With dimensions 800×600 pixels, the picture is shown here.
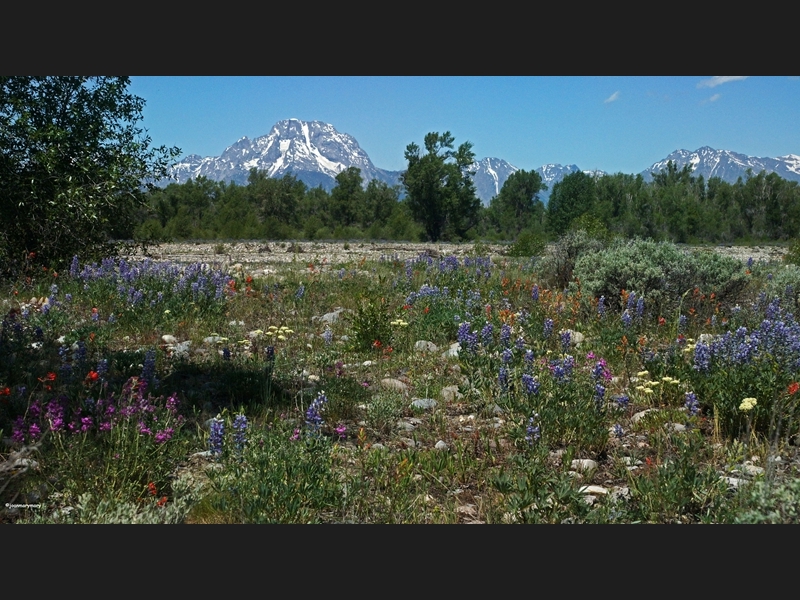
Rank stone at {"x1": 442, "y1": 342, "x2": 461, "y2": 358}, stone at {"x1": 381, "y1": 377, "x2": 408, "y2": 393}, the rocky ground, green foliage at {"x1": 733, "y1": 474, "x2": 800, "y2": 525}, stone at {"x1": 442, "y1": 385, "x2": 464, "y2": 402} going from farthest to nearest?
1. the rocky ground
2. stone at {"x1": 442, "y1": 342, "x2": 461, "y2": 358}
3. stone at {"x1": 381, "y1": 377, "x2": 408, "y2": 393}
4. stone at {"x1": 442, "y1": 385, "x2": 464, "y2": 402}
5. green foliage at {"x1": 733, "y1": 474, "x2": 800, "y2": 525}

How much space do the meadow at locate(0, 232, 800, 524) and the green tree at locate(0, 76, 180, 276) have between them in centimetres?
102

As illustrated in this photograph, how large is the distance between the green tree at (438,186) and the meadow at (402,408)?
47210 mm

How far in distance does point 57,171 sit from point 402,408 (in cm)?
362

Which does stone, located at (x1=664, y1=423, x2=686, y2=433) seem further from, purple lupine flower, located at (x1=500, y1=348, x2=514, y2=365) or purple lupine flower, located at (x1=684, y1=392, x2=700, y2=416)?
purple lupine flower, located at (x1=500, y1=348, x2=514, y2=365)

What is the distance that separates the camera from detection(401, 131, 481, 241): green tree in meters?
55.9

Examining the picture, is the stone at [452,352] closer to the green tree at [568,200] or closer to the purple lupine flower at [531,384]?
the purple lupine flower at [531,384]

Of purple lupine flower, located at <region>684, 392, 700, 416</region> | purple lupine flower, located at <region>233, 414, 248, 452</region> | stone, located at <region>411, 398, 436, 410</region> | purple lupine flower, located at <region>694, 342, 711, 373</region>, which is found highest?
purple lupine flower, located at <region>694, 342, 711, 373</region>

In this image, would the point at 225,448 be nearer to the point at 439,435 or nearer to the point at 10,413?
the point at 439,435

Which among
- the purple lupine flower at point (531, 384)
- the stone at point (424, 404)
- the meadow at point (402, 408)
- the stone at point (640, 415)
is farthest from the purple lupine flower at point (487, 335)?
the stone at point (640, 415)

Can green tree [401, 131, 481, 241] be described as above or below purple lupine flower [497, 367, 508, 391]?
above

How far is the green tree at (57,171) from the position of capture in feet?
17.7

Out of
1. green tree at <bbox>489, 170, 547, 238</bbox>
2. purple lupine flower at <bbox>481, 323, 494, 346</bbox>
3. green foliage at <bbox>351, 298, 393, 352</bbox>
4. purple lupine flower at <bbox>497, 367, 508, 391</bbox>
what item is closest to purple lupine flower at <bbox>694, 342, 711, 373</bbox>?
purple lupine flower at <bbox>497, 367, 508, 391</bbox>

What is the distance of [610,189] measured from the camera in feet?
268

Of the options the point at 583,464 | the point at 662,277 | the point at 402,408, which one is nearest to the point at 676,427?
the point at 583,464
